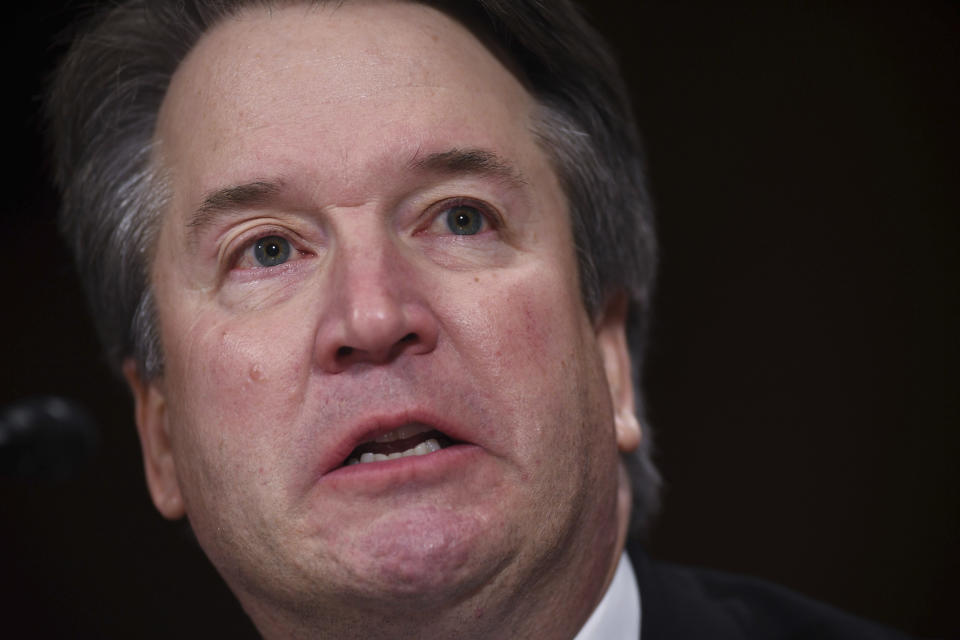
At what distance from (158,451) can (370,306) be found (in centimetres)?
67

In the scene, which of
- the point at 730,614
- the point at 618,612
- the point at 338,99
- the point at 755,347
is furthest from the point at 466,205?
the point at 755,347

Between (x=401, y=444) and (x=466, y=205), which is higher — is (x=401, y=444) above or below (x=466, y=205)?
below

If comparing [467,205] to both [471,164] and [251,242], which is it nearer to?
A: [471,164]

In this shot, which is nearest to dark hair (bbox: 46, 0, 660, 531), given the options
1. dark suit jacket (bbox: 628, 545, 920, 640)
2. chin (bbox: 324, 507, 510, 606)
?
dark suit jacket (bbox: 628, 545, 920, 640)

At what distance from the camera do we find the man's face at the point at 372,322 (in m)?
1.52

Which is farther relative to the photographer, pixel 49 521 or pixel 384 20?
pixel 49 521

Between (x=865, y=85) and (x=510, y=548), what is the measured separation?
2022 millimetres

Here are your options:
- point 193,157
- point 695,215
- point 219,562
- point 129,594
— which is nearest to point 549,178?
point 193,157

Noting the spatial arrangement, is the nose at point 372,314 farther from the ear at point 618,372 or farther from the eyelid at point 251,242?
the ear at point 618,372

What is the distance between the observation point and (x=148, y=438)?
6.49 ft

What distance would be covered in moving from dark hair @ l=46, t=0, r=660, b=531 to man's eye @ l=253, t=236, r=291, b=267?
0.22 metres

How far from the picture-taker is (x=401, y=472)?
4.94 feet

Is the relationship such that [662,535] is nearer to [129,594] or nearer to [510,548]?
[129,594]

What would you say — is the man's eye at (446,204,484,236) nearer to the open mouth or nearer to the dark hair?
the dark hair
